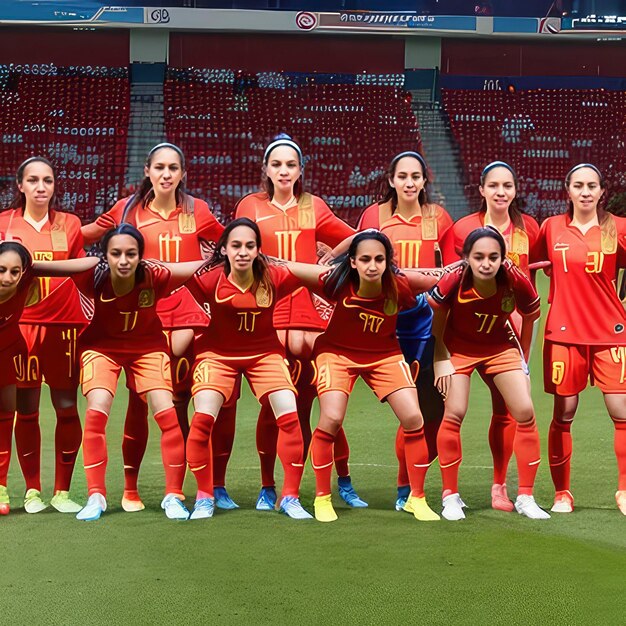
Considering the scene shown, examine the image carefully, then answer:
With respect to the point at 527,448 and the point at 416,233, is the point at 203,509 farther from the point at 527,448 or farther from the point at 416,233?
the point at 416,233

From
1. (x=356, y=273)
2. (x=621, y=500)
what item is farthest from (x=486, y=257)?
(x=621, y=500)

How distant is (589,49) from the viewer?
16.2m

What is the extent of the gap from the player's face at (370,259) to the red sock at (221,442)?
100 centimetres

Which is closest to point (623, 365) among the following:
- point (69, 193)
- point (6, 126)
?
point (69, 193)

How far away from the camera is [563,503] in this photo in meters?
5.12

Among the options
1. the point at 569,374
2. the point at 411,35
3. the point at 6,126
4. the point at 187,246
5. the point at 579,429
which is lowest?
the point at 579,429

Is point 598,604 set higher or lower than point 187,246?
lower

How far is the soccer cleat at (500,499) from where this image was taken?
5.11 m

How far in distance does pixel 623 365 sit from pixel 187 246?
2.13m

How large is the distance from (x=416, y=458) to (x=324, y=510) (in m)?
0.47

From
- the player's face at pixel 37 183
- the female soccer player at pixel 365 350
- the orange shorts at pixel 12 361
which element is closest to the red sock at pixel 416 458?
the female soccer player at pixel 365 350

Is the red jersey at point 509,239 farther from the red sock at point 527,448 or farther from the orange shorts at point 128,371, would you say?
the orange shorts at point 128,371

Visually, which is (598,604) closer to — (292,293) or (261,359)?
(261,359)

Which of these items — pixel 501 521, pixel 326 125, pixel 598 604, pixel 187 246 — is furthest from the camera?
pixel 326 125
